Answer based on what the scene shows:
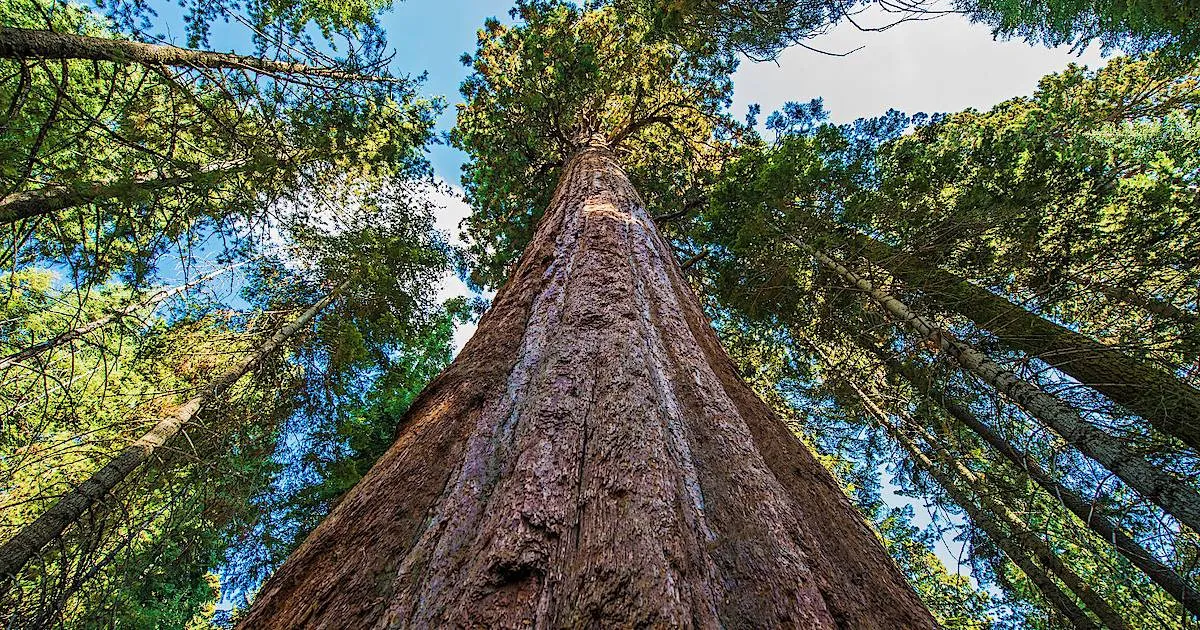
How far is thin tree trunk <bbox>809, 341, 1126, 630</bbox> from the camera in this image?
16.5ft

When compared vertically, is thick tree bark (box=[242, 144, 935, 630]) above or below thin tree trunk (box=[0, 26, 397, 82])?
below

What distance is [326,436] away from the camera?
23.9ft

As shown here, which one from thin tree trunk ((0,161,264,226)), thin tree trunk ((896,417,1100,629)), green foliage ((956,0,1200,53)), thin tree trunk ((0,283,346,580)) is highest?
green foliage ((956,0,1200,53))

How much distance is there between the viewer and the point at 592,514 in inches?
41.4

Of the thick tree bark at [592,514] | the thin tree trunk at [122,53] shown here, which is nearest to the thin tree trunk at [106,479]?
the thin tree trunk at [122,53]

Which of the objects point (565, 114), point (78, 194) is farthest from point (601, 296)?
point (565, 114)

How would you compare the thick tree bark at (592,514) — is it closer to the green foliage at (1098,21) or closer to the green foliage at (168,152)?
the green foliage at (168,152)

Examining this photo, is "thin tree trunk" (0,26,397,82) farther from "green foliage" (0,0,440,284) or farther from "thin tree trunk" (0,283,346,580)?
"thin tree trunk" (0,283,346,580)

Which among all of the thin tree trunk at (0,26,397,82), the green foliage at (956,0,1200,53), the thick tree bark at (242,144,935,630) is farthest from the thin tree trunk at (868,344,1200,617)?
the thin tree trunk at (0,26,397,82)

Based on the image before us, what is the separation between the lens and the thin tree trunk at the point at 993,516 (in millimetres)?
5039

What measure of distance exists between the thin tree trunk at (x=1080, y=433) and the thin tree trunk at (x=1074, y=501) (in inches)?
11.3

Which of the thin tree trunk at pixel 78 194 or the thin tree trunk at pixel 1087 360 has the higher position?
the thin tree trunk at pixel 1087 360

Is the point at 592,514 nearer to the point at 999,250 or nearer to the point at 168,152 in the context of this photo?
the point at 168,152

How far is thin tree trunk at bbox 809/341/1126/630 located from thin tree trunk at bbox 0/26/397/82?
6993 millimetres
